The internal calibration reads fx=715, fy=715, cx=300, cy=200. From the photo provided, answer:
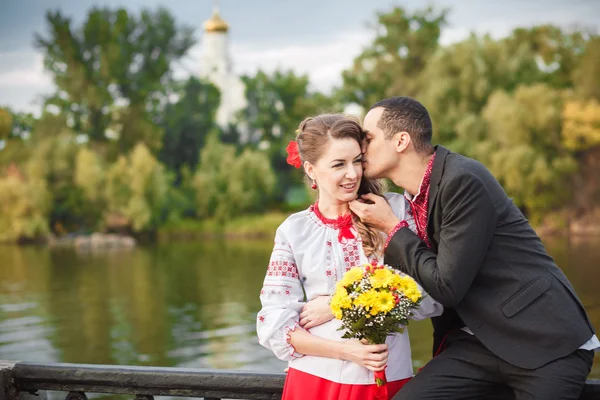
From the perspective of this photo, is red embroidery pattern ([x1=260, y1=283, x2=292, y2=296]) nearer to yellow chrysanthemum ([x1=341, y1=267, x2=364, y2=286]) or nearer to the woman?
the woman

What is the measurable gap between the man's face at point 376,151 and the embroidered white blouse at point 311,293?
21cm

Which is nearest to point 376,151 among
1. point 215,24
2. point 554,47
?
point 554,47

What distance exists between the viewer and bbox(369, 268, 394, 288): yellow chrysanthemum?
2.15m

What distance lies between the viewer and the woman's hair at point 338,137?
2.45 meters

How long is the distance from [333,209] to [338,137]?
0.26 meters

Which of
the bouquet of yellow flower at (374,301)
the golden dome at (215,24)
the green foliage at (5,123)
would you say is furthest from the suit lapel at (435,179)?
the golden dome at (215,24)

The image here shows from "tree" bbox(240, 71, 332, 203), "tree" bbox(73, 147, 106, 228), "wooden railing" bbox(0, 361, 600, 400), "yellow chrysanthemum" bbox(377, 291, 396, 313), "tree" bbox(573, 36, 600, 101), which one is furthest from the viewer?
"tree" bbox(240, 71, 332, 203)

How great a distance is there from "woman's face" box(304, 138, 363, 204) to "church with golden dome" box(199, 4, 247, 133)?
3893cm

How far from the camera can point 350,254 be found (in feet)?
8.06

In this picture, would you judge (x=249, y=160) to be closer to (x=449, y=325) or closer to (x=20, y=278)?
(x=20, y=278)

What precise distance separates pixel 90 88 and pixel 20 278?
63.1 ft

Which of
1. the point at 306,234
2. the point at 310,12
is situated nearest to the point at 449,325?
the point at 306,234

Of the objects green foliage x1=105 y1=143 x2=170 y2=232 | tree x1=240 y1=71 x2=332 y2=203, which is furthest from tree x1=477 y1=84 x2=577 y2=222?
green foliage x1=105 y1=143 x2=170 y2=232

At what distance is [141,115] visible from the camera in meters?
40.5
